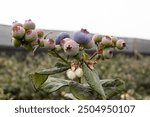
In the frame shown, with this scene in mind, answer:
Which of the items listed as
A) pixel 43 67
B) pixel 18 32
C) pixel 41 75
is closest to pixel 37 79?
pixel 41 75

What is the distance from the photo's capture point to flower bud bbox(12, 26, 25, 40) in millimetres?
944

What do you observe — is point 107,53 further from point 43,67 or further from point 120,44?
point 43,67

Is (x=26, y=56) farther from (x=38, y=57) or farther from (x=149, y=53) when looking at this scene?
(x=149, y=53)

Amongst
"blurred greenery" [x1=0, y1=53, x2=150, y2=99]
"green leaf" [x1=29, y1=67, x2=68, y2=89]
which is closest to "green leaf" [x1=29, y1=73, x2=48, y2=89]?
"green leaf" [x1=29, y1=67, x2=68, y2=89]

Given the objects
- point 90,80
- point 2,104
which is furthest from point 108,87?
point 2,104

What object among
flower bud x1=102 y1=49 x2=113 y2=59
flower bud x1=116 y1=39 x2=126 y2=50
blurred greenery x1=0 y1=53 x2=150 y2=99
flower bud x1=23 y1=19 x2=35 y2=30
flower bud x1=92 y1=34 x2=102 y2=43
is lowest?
blurred greenery x1=0 y1=53 x2=150 y2=99

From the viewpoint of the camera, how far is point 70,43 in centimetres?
90

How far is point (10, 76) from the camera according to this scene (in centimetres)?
429

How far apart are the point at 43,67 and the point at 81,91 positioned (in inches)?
148

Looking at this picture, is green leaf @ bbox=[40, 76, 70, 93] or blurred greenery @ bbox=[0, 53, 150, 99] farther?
blurred greenery @ bbox=[0, 53, 150, 99]

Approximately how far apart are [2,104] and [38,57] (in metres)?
4.19

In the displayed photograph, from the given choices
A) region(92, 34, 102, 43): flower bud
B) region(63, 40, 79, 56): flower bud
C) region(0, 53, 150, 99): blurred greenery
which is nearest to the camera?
region(63, 40, 79, 56): flower bud

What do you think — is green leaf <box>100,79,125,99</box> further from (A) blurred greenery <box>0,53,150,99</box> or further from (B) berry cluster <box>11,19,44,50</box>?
(A) blurred greenery <box>0,53,150,99</box>

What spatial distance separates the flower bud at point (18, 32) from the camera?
944 millimetres
